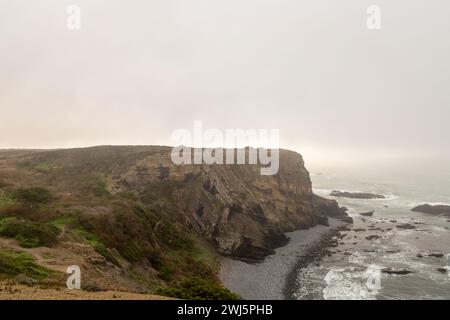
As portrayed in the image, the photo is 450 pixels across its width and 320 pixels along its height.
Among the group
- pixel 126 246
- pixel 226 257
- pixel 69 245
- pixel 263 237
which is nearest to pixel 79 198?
pixel 126 246

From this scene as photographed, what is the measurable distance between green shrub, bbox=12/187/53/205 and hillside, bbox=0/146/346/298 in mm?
104

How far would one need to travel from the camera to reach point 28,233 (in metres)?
25.4

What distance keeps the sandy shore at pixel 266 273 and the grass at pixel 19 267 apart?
22.8 meters

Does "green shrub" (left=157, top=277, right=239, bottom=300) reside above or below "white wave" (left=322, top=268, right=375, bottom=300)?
above

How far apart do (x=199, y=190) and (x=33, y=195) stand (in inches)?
1055

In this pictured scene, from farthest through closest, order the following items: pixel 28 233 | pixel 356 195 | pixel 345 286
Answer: pixel 356 195
pixel 345 286
pixel 28 233

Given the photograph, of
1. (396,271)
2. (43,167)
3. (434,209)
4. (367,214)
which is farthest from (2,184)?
(434,209)

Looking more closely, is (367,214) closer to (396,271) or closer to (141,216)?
(396,271)

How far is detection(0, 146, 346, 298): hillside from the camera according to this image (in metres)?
24.5

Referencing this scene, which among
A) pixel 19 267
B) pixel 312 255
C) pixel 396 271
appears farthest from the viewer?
pixel 312 255

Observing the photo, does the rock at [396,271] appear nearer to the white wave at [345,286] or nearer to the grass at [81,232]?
the white wave at [345,286]

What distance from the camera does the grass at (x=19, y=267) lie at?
18.5m

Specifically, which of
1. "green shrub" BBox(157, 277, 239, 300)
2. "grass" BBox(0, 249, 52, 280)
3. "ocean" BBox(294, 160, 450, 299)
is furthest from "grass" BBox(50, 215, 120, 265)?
"ocean" BBox(294, 160, 450, 299)

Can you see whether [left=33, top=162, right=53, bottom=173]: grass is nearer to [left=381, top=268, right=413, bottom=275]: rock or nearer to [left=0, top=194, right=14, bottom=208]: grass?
[left=0, top=194, right=14, bottom=208]: grass
